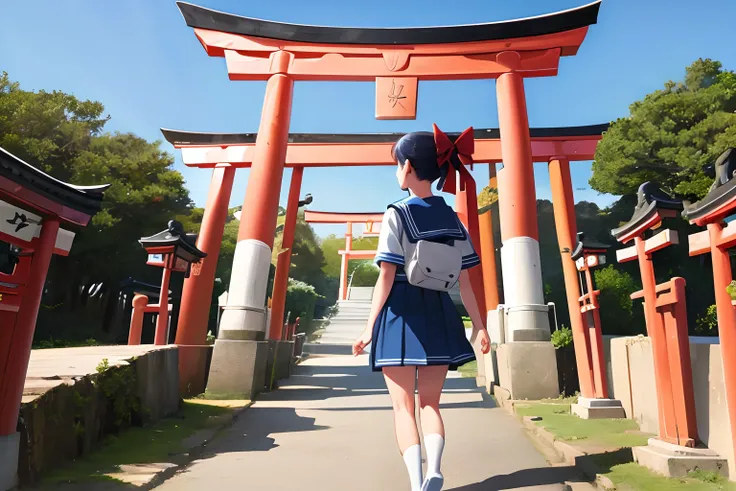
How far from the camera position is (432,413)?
98.9 inches

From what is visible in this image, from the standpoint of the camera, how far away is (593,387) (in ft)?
18.3

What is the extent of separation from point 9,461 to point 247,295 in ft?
15.7

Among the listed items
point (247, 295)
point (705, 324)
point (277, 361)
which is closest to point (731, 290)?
point (247, 295)

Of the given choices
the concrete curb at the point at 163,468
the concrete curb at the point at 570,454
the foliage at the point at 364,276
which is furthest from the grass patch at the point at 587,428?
the foliage at the point at 364,276

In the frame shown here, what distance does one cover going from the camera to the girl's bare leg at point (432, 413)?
2377 mm

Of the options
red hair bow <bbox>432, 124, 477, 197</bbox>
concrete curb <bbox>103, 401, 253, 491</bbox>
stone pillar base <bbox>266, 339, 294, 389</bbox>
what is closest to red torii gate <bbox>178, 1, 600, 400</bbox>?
Answer: stone pillar base <bbox>266, 339, 294, 389</bbox>

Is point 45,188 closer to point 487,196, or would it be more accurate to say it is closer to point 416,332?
point 416,332

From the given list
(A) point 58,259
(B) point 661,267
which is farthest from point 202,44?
(B) point 661,267

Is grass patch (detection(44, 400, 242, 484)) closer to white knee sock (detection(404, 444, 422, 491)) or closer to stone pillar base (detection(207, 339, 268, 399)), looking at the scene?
stone pillar base (detection(207, 339, 268, 399))

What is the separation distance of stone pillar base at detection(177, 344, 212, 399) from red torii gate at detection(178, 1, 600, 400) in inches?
27.3

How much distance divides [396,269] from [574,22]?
272 inches

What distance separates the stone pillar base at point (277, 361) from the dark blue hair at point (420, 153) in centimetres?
620

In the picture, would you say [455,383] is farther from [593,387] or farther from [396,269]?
[396,269]

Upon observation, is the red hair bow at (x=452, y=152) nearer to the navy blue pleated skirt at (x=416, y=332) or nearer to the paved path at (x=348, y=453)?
the navy blue pleated skirt at (x=416, y=332)
